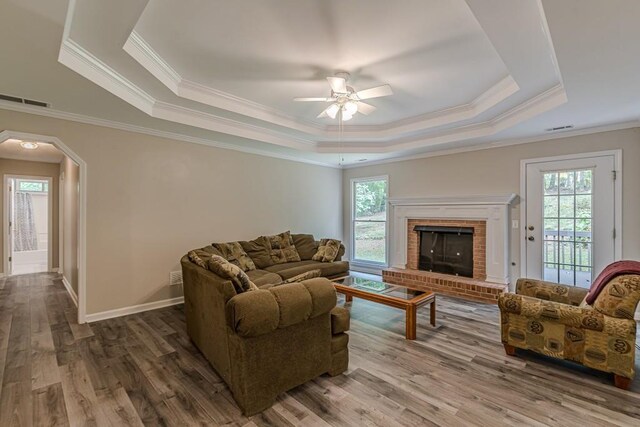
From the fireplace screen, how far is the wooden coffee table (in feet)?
6.05

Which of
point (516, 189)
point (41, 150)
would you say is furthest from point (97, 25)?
point (516, 189)

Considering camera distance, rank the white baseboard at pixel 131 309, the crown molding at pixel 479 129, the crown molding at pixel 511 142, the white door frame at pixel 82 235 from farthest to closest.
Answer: the crown molding at pixel 511 142
the white baseboard at pixel 131 309
the white door frame at pixel 82 235
the crown molding at pixel 479 129

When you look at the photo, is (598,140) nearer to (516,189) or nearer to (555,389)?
(516,189)

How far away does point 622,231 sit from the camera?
147 inches

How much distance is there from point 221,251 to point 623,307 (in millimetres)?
4175

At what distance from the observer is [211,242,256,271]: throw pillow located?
A: 4.23 meters

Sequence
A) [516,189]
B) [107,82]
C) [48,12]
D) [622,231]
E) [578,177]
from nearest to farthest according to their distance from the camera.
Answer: [48,12] → [107,82] → [622,231] → [578,177] → [516,189]

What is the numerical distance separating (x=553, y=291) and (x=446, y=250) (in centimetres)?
225

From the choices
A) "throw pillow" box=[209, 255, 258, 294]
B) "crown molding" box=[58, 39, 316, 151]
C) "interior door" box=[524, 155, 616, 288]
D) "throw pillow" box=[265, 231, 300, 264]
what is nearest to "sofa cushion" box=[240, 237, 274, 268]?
"throw pillow" box=[265, 231, 300, 264]

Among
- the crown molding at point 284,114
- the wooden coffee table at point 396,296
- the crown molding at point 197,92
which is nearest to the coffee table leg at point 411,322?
the wooden coffee table at point 396,296

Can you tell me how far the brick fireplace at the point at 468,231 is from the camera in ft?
15.1

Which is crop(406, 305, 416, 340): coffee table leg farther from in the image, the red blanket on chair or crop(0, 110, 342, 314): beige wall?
crop(0, 110, 342, 314): beige wall

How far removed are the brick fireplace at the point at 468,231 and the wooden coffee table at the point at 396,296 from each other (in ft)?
4.71

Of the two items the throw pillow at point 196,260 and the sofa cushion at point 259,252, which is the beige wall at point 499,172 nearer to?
the sofa cushion at point 259,252
